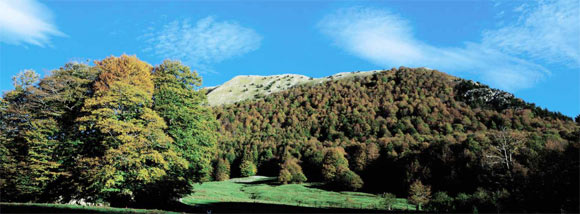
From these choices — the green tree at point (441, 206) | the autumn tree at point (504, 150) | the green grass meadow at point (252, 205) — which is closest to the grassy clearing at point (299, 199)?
the green grass meadow at point (252, 205)

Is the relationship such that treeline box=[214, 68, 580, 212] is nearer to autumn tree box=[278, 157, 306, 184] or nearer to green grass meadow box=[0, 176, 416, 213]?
autumn tree box=[278, 157, 306, 184]

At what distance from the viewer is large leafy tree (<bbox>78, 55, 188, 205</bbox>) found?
912 inches

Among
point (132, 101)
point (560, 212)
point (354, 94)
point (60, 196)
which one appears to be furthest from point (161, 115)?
point (354, 94)

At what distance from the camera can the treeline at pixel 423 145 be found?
3086 cm

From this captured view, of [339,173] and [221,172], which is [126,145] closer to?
[339,173]

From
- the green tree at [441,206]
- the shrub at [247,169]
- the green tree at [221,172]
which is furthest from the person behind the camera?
the shrub at [247,169]

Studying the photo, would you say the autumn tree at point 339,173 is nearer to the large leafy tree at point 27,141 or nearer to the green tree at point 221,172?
the green tree at point 221,172

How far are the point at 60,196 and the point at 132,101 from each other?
13.8m

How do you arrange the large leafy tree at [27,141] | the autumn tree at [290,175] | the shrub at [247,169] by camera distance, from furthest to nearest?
1. the shrub at [247,169]
2. the autumn tree at [290,175]
3. the large leafy tree at [27,141]

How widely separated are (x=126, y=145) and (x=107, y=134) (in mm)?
4163

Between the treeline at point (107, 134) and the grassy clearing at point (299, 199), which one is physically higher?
the treeline at point (107, 134)

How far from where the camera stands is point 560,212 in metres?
22.9

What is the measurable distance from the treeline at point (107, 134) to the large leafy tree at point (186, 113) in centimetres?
10

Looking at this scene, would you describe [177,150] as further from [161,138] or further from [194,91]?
[194,91]
